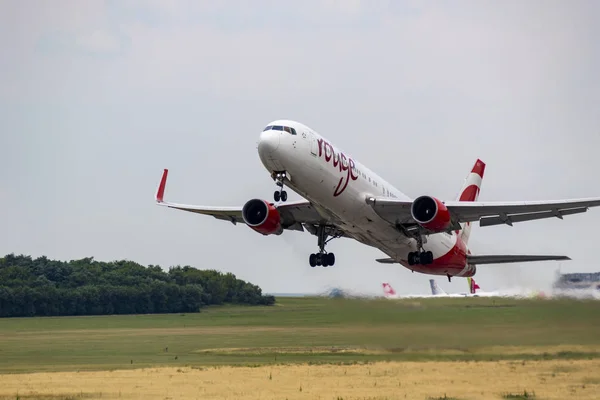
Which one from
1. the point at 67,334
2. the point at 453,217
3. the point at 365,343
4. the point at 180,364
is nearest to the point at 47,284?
the point at 67,334

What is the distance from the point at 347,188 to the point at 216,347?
81.7 ft

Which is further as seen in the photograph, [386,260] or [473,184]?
[473,184]

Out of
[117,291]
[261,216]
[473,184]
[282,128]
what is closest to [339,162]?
[282,128]

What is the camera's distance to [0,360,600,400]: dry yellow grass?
43.0 metres

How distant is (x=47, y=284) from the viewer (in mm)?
99000

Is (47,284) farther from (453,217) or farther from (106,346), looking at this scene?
(453,217)

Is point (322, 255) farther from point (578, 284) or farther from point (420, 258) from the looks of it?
point (578, 284)

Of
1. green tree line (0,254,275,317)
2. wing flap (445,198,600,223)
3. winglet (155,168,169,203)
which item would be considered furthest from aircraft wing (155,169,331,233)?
green tree line (0,254,275,317)

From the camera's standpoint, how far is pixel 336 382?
1885 inches

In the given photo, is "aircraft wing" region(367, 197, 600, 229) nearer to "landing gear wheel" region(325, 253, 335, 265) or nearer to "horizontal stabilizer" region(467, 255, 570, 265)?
"horizontal stabilizer" region(467, 255, 570, 265)

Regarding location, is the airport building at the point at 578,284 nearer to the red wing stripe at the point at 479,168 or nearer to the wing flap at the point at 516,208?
the wing flap at the point at 516,208

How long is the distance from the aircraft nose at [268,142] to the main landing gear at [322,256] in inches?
310

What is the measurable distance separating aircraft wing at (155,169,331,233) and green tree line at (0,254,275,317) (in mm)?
40928

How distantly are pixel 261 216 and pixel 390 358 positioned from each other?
9.59 metres
